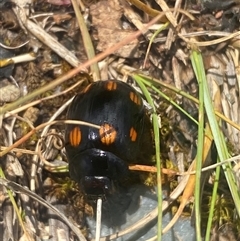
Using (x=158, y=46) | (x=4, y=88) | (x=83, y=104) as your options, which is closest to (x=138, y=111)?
(x=83, y=104)

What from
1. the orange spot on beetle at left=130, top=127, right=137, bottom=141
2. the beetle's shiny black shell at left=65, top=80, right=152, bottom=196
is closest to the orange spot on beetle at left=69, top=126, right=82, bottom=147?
the beetle's shiny black shell at left=65, top=80, right=152, bottom=196

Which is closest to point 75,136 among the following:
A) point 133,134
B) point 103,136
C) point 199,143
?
point 103,136

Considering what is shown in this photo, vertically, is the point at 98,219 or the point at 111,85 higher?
the point at 111,85

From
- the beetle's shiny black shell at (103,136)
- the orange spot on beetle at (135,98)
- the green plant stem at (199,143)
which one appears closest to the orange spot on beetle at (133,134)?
the beetle's shiny black shell at (103,136)

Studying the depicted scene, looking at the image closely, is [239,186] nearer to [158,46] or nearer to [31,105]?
[158,46]

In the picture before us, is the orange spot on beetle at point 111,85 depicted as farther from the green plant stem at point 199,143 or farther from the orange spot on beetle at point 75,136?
the green plant stem at point 199,143

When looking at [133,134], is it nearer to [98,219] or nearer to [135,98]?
[135,98]

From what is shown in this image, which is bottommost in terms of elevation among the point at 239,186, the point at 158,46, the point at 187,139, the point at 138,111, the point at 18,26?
the point at 239,186

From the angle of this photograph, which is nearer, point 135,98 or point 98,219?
point 98,219
